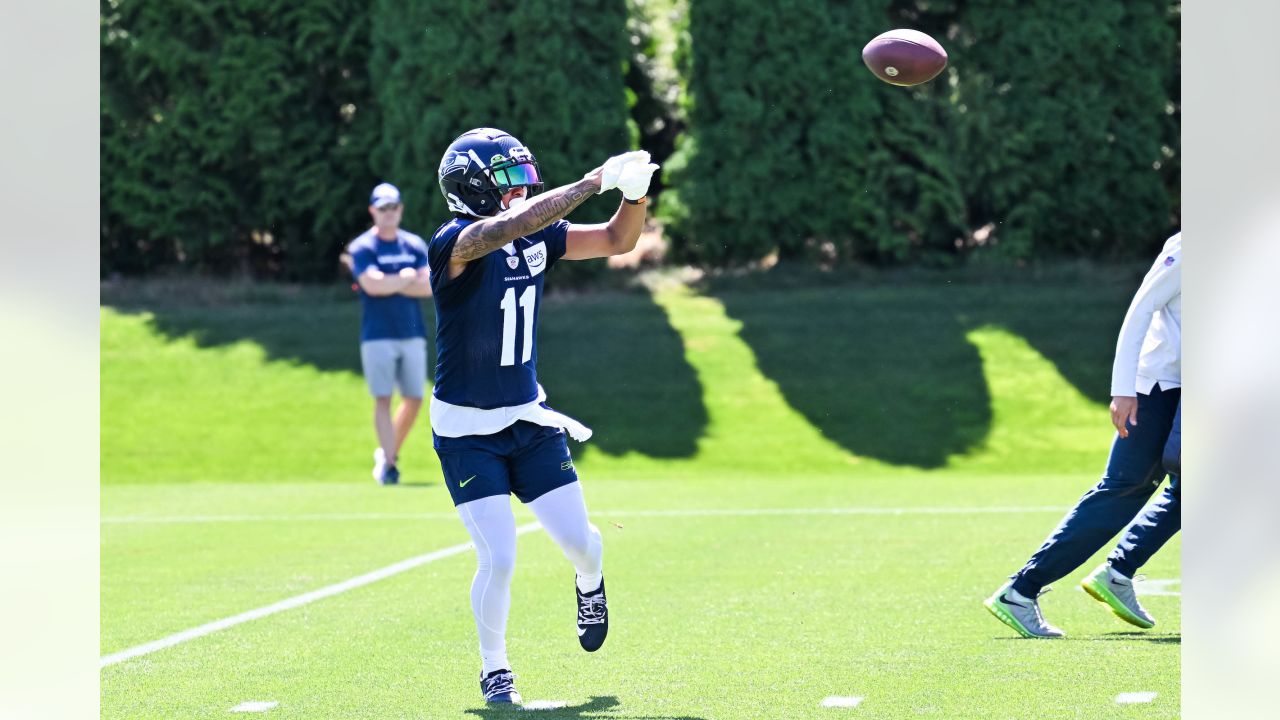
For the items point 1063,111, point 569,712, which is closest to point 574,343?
point 1063,111

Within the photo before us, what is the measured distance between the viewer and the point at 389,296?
564 inches

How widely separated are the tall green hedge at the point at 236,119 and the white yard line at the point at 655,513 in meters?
11.0

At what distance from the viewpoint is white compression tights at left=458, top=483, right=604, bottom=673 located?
6012mm

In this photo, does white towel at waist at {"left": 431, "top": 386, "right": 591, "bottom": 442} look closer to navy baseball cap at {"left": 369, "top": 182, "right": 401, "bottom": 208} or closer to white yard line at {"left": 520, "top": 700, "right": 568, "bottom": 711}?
white yard line at {"left": 520, "top": 700, "right": 568, "bottom": 711}

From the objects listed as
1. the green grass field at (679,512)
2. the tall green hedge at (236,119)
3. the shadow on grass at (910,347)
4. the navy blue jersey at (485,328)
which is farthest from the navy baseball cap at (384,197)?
the tall green hedge at (236,119)

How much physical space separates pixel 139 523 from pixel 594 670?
7.08 m

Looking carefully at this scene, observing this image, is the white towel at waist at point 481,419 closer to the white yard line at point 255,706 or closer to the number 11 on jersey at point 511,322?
the number 11 on jersey at point 511,322

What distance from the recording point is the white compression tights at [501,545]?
601cm

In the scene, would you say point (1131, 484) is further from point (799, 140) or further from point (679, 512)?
point (799, 140)

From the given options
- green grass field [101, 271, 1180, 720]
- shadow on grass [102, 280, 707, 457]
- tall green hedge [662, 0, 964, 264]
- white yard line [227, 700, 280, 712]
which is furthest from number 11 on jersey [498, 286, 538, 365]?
tall green hedge [662, 0, 964, 264]

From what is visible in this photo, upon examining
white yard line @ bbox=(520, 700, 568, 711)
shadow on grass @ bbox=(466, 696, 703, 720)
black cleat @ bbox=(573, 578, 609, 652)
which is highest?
black cleat @ bbox=(573, 578, 609, 652)

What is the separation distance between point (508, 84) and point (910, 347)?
6454 mm

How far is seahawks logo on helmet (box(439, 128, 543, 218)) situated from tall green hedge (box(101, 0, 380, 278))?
56.8ft
